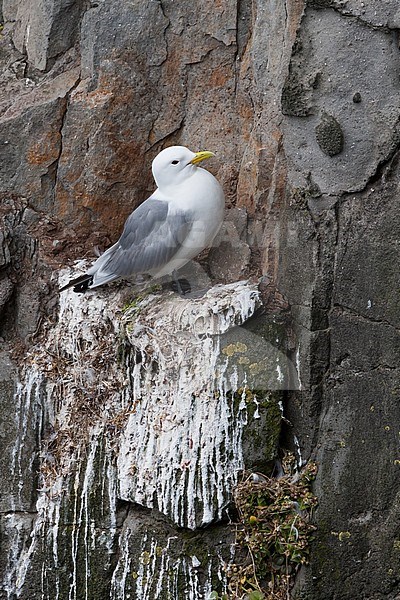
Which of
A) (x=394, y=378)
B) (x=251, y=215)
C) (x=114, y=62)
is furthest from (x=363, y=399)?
(x=114, y=62)

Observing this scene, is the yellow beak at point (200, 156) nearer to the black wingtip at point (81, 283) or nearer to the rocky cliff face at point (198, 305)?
the rocky cliff face at point (198, 305)

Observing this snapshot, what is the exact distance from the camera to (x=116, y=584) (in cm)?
384

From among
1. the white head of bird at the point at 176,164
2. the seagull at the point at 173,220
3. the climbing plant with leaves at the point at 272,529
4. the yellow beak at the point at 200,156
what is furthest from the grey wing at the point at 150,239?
the climbing plant with leaves at the point at 272,529

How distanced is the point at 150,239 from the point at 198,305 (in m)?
0.38

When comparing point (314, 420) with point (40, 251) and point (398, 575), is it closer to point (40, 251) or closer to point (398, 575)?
point (398, 575)

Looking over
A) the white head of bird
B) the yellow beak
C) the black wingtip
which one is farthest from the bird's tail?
the yellow beak

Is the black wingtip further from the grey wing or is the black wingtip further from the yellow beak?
the yellow beak

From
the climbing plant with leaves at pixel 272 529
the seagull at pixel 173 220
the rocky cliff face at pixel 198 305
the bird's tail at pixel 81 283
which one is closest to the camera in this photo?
the rocky cliff face at pixel 198 305

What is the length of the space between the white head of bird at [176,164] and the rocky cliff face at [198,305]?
13.7 inches

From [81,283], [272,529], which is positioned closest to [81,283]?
[81,283]

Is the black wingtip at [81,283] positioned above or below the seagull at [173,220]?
below

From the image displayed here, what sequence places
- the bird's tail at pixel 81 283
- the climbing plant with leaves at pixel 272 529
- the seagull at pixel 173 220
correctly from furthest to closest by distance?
the bird's tail at pixel 81 283
the seagull at pixel 173 220
the climbing plant with leaves at pixel 272 529

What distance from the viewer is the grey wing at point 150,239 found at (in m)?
3.77

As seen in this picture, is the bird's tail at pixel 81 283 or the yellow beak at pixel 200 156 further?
the bird's tail at pixel 81 283
